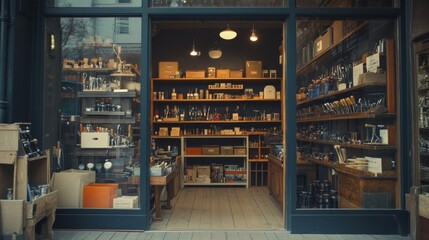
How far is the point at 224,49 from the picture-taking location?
9.81 m

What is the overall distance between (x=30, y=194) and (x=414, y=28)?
4.58 meters

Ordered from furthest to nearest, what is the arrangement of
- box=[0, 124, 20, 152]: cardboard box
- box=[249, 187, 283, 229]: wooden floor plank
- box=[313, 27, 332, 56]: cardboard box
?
box=[249, 187, 283, 229]: wooden floor plank < box=[313, 27, 332, 56]: cardboard box < box=[0, 124, 20, 152]: cardboard box

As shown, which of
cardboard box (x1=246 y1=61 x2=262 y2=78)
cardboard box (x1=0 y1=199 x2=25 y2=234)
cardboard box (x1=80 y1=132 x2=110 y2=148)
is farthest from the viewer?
cardboard box (x1=246 y1=61 x2=262 y2=78)

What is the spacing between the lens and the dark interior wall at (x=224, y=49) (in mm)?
9781

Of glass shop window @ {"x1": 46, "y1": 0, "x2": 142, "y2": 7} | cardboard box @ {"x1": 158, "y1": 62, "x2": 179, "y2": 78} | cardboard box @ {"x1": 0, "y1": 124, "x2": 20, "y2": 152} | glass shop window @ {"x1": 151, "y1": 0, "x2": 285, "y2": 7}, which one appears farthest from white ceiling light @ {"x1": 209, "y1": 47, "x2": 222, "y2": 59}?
cardboard box @ {"x1": 0, "y1": 124, "x2": 20, "y2": 152}

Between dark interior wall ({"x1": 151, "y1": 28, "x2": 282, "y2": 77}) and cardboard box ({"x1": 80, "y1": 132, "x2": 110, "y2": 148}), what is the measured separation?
16.4ft

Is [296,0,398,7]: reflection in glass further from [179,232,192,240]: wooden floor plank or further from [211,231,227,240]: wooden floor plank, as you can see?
[179,232,192,240]: wooden floor plank

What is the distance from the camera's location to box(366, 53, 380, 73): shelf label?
487 cm

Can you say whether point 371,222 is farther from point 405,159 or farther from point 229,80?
point 229,80

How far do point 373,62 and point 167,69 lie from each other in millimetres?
5523

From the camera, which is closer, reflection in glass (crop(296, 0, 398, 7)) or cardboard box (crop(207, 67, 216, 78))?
reflection in glass (crop(296, 0, 398, 7))

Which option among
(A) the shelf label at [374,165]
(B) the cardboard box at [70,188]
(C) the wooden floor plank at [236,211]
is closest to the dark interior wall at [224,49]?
(C) the wooden floor plank at [236,211]

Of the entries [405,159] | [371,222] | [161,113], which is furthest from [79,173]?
[161,113]

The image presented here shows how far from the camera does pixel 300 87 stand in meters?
4.96
